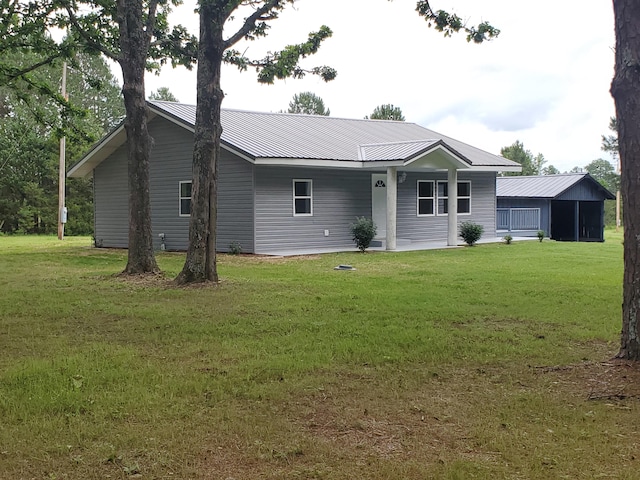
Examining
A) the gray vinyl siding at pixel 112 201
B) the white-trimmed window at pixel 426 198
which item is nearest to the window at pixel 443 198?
the white-trimmed window at pixel 426 198

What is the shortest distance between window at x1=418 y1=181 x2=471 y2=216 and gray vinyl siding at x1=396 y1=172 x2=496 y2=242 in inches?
6.5

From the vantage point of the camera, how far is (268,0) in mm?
11805

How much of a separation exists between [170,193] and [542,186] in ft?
52.6

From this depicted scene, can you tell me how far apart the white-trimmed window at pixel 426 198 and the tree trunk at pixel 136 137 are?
11.5 m

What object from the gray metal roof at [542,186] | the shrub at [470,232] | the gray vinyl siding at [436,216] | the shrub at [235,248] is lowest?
the shrub at [235,248]

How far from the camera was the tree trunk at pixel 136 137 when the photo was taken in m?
12.7

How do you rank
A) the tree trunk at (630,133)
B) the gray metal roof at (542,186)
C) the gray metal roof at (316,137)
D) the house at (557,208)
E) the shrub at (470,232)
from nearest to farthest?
the tree trunk at (630,133)
the gray metal roof at (316,137)
the shrub at (470,232)
the gray metal roof at (542,186)
the house at (557,208)

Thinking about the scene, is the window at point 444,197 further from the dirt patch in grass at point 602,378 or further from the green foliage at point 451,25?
the dirt patch in grass at point 602,378

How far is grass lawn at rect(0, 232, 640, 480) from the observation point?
3.78m

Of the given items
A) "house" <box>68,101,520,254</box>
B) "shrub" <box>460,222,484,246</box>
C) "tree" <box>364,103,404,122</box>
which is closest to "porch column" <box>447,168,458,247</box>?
"house" <box>68,101,520,254</box>

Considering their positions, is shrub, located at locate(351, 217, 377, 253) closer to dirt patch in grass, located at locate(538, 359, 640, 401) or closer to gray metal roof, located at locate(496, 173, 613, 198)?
gray metal roof, located at locate(496, 173, 613, 198)

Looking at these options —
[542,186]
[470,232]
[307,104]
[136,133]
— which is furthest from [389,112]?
[136,133]

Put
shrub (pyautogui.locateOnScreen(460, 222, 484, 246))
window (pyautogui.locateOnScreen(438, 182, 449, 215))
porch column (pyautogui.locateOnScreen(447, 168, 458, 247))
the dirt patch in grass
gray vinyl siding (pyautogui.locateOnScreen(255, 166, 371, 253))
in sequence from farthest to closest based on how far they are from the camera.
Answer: window (pyautogui.locateOnScreen(438, 182, 449, 215))
shrub (pyautogui.locateOnScreen(460, 222, 484, 246))
porch column (pyautogui.locateOnScreen(447, 168, 458, 247))
gray vinyl siding (pyautogui.locateOnScreen(255, 166, 371, 253))
the dirt patch in grass

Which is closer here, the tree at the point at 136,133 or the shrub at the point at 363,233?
the tree at the point at 136,133
